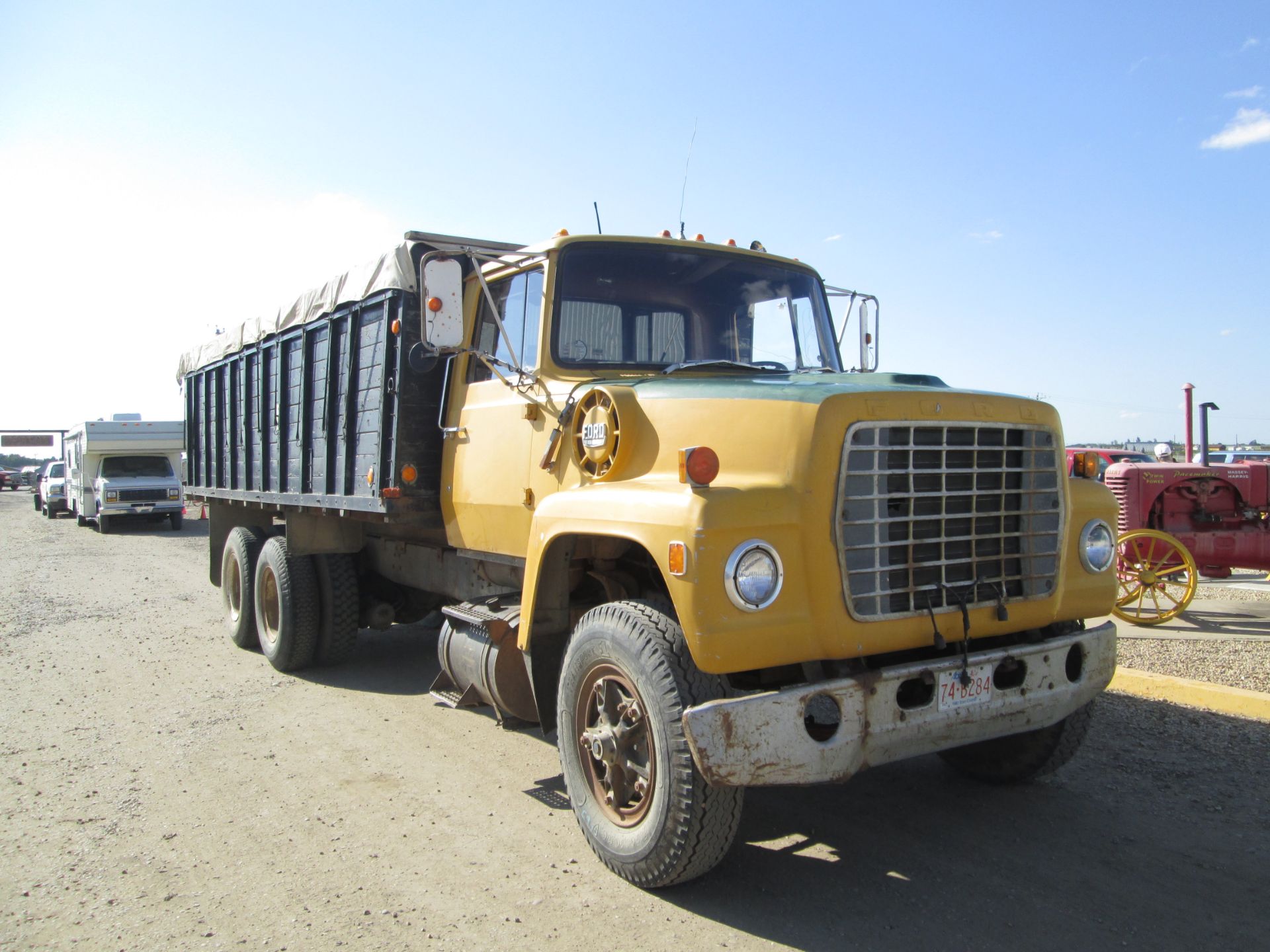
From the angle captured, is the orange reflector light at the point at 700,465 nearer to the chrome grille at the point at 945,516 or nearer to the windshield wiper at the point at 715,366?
the chrome grille at the point at 945,516

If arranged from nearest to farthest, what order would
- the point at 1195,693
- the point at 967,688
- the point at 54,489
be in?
the point at 967,688 → the point at 1195,693 → the point at 54,489

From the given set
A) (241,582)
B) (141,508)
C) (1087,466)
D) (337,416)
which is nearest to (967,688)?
(1087,466)

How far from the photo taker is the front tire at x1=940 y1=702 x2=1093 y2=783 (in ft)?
14.4

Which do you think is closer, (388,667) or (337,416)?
(337,416)

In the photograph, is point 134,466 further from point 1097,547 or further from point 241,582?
point 1097,547

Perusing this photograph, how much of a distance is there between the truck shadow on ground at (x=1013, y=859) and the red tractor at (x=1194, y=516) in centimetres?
420

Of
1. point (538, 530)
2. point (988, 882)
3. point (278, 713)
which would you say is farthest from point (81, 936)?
point (988, 882)

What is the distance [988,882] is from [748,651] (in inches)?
55.8

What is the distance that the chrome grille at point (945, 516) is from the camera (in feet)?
11.2

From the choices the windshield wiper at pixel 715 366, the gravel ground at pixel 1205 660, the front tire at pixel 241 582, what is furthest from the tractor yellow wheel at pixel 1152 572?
the front tire at pixel 241 582

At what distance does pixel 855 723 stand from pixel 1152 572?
6807 mm

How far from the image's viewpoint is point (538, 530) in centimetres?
407

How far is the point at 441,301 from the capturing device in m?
4.64

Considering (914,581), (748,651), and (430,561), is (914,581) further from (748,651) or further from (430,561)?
(430,561)
